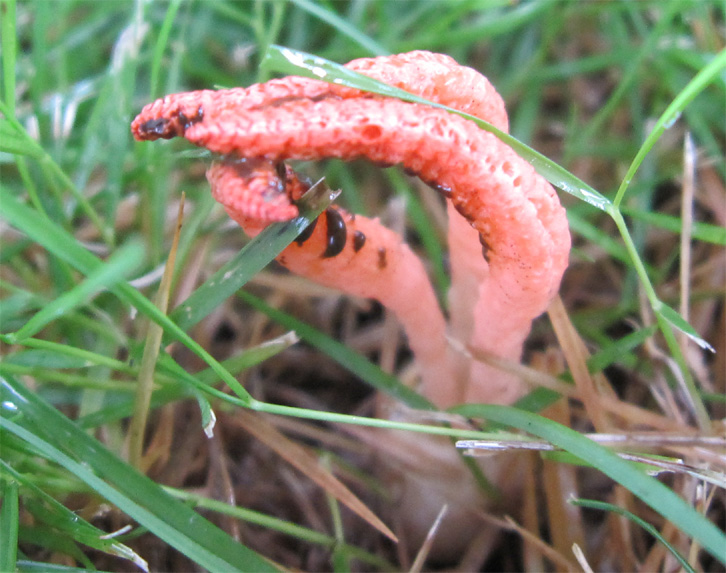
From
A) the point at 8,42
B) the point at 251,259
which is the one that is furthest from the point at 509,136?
the point at 8,42

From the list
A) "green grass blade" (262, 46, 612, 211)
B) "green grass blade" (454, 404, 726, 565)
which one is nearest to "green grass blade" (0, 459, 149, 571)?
"green grass blade" (454, 404, 726, 565)

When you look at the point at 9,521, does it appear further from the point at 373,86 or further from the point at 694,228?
the point at 694,228

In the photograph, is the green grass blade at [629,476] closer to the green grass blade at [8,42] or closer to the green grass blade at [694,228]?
the green grass blade at [694,228]

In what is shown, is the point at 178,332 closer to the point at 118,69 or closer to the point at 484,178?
the point at 484,178

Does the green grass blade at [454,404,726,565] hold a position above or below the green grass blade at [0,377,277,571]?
above

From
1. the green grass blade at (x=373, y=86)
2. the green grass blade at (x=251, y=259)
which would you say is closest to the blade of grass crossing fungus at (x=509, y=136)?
the green grass blade at (x=373, y=86)

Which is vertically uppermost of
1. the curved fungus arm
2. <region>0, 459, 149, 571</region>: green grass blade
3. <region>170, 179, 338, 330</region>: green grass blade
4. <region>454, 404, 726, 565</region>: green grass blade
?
the curved fungus arm

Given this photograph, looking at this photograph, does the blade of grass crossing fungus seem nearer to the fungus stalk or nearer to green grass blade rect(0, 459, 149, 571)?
the fungus stalk
